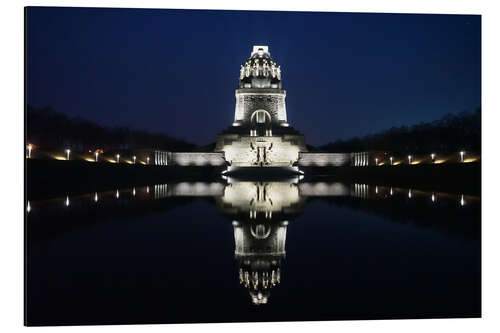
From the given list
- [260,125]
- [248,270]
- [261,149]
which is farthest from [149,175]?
[248,270]

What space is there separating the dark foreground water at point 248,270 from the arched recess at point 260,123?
129 ft

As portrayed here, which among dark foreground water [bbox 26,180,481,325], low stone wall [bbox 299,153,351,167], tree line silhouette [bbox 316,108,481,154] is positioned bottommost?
dark foreground water [bbox 26,180,481,325]

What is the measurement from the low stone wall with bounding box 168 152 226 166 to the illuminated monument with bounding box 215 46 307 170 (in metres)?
1.25

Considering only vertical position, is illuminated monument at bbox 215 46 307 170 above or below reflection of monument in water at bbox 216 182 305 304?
above

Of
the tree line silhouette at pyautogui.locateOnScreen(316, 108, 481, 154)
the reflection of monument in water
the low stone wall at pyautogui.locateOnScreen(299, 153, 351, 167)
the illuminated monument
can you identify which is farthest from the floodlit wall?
the reflection of monument in water

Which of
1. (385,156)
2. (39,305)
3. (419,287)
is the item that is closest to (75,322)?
(39,305)

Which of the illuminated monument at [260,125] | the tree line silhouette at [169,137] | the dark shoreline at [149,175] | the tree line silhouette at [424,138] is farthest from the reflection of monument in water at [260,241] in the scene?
the illuminated monument at [260,125]

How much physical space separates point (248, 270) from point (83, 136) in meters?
38.6

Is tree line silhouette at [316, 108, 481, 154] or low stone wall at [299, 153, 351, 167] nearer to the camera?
tree line silhouette at [316, 108, 481, 154]

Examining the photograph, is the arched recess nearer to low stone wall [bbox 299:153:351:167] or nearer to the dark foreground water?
low stone wall [bbox 299:153:351:167]

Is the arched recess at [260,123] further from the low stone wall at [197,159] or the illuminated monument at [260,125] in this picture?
the low stone wall at [197,159]

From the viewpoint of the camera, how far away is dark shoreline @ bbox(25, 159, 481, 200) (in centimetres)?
1755

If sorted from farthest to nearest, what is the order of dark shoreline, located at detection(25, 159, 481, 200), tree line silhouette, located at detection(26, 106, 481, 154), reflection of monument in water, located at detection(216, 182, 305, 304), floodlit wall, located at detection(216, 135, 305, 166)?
floodlit wall, located at detection(216, 135, 305, 166) → tree line silhouette, located at detection(26, 106, 481, 154) → dark shoreline, located at detection(25, 159, 481, 200) → reflection of monument in water, located at detection(216, 182, 305, 304)

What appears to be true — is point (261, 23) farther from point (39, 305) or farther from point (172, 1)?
point (39, 305)
